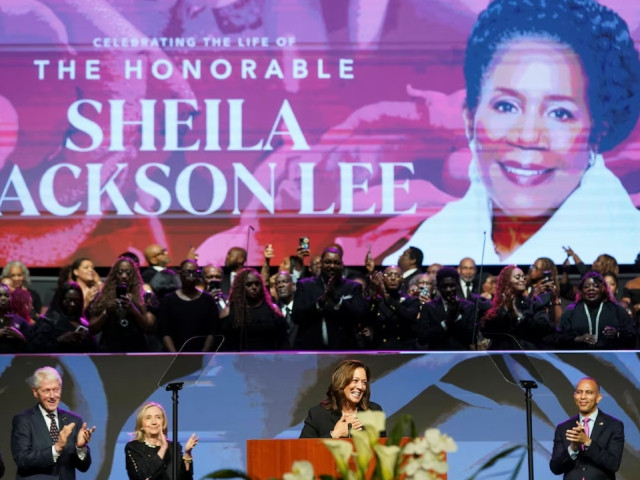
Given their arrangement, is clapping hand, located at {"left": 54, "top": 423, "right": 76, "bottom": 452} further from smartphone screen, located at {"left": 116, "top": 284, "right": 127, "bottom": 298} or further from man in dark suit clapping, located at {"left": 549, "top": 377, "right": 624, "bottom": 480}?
man in dark suit clapping, located at {"left": 549, "top": 377, "right": 624, "bottom": 480}

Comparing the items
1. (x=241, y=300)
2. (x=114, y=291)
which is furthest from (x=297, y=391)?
(x=114, y=291)

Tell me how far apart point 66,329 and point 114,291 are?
0.36 m

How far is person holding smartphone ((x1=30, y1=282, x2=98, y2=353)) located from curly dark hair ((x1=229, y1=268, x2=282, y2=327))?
0.85 m

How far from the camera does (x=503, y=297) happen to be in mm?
7641

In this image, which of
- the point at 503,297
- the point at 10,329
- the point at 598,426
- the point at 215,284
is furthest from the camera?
the point at 215,284

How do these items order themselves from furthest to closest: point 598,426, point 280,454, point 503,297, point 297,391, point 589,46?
point 589,46
point 503,297
point 297,391
point 598,426
point 280,454

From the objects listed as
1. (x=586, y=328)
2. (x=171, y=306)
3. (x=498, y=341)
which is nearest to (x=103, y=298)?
(x=171, y=306)

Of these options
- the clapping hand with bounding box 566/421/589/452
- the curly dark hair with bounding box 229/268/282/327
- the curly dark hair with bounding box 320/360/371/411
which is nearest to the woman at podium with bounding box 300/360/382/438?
the curly dark hair with bounding box 320/360/371/411

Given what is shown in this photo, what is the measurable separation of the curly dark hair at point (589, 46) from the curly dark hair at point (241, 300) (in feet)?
10.7

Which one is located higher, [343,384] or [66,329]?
[66,329]

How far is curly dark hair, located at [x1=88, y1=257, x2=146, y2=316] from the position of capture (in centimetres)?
761

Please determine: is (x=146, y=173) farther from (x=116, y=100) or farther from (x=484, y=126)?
(x=484, y=126)

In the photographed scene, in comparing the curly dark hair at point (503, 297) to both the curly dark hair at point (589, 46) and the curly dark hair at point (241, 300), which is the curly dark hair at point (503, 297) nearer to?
the curly dark hair at point (241, 300)

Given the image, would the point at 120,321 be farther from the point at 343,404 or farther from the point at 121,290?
the point at 343,404
